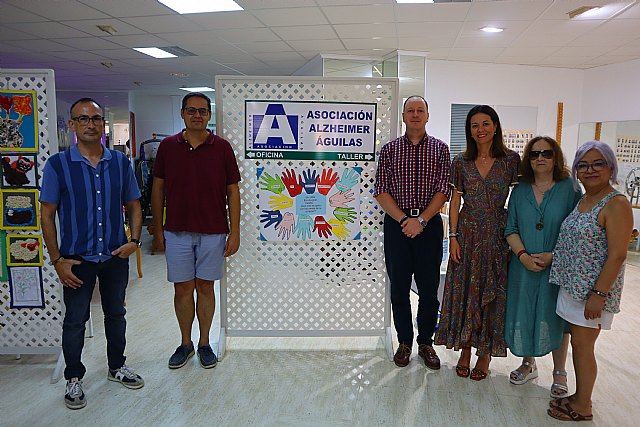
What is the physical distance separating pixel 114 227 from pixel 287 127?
1.24 metres

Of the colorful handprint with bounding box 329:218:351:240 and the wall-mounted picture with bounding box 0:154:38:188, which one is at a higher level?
the wall-mounted picture with bounding box 0:154:38:188

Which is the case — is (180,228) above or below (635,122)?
below

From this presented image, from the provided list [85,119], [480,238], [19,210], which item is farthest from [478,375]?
[19,210]

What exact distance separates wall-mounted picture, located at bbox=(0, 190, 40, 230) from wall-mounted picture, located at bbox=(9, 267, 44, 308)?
0.93ft

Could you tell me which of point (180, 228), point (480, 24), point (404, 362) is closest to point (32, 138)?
point (180, 228)

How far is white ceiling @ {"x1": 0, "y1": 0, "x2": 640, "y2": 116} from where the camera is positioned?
461 centimetres

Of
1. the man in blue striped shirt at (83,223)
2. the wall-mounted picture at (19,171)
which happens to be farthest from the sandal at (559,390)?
the wall-mounted picture at (19,171)

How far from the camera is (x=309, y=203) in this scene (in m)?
3.06

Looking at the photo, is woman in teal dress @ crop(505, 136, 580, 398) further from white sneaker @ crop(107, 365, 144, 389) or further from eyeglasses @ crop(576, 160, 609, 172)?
white sneaker @ crop(107, 365, 144, 389)

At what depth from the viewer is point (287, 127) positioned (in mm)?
2992

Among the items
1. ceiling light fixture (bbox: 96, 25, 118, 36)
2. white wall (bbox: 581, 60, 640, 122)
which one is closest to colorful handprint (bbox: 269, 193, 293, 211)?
ceiling light fixture (bbox: 96, 25, 118, 36)

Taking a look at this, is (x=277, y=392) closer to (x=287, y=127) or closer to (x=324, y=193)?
(x=324, y=193)

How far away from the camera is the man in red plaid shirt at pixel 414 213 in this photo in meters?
2.75

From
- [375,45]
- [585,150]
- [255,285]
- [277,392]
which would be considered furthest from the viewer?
[375,45]
